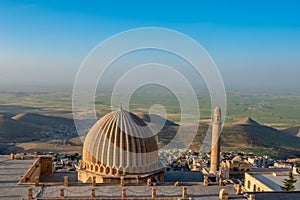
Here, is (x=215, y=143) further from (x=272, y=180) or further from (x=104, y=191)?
(x=104, y=191)

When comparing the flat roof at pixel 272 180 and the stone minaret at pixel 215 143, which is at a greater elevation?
the stone minaret at pixel 215 143

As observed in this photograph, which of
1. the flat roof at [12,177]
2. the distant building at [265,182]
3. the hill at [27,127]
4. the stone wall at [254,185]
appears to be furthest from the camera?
the hill at [27,127]

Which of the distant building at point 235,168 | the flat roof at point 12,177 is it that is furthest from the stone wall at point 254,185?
the flat roof at point 12,177

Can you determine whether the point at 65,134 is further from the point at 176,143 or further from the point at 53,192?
the point at 53,192

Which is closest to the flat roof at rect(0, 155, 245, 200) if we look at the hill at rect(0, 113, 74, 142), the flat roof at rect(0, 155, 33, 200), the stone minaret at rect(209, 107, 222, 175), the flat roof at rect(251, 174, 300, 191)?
the flat roof at rect(0, 155, 33, 200)

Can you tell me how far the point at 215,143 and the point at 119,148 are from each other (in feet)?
66.5

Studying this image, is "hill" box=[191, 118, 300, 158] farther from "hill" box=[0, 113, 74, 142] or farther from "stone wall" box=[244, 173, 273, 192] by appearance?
"hill" box=[0, 113, 74, 142]

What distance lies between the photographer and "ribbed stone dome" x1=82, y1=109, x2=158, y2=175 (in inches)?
820

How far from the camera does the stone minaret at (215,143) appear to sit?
37.8m

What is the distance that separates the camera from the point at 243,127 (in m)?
92.9

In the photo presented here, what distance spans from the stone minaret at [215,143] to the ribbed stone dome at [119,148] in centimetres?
1577

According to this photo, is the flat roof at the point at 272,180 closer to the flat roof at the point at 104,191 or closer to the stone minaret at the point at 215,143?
the stone minaret at the point at 215,143

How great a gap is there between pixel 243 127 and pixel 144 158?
250ft

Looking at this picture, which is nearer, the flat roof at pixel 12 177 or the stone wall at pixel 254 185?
the flat roof at pixel 12 177
